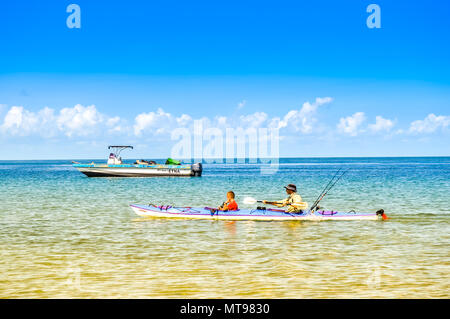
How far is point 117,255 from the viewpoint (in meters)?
13.5

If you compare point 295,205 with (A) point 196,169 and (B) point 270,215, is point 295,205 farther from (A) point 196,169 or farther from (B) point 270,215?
(A) point 196,169

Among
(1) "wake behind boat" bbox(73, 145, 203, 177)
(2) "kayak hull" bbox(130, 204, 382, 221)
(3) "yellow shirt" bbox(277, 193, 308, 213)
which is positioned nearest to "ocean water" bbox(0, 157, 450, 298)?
(2) "kayak hull" bbox(130, 204, 382, 221)

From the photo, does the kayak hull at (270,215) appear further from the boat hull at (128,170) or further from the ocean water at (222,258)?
the boat hull at (128,170)

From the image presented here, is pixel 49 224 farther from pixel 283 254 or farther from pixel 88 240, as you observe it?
pixel 283 254

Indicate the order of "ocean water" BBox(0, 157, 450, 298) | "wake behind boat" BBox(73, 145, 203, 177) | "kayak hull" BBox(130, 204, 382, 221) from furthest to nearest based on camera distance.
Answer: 1. "wake behind boat" BBox(73, 145, 203, 177)
2. "kayak hull" BBox(130, 204, 382, 221)
3. "ocean water" BBox(0, 157, 450, 298)

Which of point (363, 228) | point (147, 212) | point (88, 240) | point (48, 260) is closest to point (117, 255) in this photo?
point (48, 260)

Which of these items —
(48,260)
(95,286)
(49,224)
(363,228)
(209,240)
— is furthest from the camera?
(49,224)

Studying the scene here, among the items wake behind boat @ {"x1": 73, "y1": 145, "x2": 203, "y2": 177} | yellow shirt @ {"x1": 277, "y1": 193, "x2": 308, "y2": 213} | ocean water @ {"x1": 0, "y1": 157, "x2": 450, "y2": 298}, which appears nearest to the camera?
ocean water @ {"x1": 0, "y1": 157, "x2": 450, "y2": 298}

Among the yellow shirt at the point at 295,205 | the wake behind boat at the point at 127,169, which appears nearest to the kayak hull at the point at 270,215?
the yellow shirt at the point at 295,205

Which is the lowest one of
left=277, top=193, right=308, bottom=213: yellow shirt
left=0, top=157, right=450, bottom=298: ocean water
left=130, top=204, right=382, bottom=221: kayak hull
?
left=0, top=157, right=450, bottom=298: ocean water

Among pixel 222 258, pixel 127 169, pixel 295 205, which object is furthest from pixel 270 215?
pixel 127 169

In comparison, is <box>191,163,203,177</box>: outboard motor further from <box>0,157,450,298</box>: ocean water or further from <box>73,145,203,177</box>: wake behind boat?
<box>0,157,450,298</box>: ocean water
